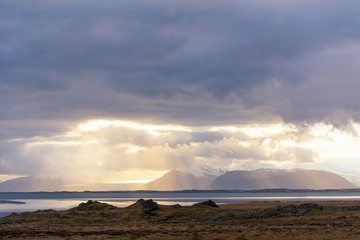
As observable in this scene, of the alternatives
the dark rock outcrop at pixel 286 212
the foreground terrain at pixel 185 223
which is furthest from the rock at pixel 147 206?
Result: the dark rock outcrop at pixel 286 212

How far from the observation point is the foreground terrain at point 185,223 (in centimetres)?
4909

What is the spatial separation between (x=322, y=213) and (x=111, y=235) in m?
30.5

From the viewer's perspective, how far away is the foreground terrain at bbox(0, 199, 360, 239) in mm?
49094

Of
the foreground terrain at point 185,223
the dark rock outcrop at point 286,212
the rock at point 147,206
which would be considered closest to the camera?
the foreground terrain at point 185,223

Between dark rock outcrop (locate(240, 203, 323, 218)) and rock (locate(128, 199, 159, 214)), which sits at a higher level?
rock (locate(128, 199, 159, 214))

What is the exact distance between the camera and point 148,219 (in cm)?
7506

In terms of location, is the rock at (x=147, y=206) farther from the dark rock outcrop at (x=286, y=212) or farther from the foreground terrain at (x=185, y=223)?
the dark rock outcrop at (x=286, y=212)

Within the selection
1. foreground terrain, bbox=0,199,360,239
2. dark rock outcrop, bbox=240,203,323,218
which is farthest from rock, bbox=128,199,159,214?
dark rock outcrop, bbox=240,203,323,218

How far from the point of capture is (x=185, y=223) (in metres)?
65.9

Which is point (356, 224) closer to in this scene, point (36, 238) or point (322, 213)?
point (322, 213)

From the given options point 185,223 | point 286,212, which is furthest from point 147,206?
point 286,212

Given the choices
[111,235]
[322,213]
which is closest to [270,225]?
[322,213]

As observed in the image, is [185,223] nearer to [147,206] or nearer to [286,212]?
[286,212]

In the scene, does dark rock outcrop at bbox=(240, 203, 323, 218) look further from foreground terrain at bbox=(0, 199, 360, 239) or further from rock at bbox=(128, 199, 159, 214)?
rock at bbox=(128, 199, 159, 214)
